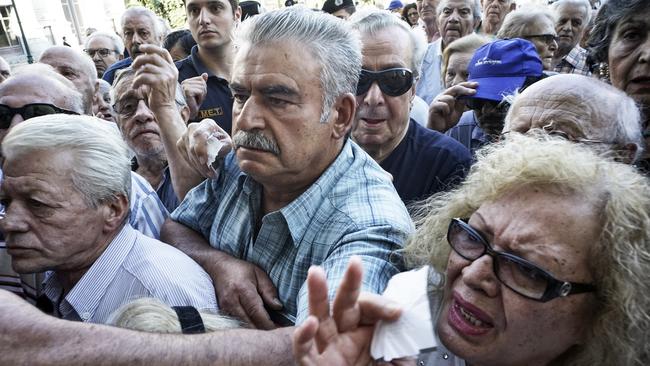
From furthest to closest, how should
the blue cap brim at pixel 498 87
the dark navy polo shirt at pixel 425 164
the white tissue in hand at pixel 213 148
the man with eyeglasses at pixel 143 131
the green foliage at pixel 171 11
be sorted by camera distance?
the green foliage at pixel 171 11
the man with eyeglasses at pixel 143 131
the blue cap brim at pixel 498 87
the dark navy polo shirt at pixel 425 164
the white tissue in hand at pixel 213 148

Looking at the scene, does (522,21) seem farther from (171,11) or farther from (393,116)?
(171,11)

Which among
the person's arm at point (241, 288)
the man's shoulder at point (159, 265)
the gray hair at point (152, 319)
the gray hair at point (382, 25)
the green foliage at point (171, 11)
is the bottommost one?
the green foliage at point (171, 11)

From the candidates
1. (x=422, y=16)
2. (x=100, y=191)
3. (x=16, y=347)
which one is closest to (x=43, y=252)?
(x=100, y=191)

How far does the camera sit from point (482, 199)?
165 centimetres

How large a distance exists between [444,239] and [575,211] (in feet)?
1.58

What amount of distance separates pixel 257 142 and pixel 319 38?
456mm

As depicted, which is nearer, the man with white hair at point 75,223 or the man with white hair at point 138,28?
the man with white hair at point 75,223

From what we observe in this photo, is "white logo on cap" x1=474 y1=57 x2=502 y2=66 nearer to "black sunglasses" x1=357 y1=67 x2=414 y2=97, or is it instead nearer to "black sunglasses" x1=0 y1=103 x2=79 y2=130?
"black sunglasses" x1=357 y1=67 x2=414 y2=97

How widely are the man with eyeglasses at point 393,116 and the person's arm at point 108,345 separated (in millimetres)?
1488

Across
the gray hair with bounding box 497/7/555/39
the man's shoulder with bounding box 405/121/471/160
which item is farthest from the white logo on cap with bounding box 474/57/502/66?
the gray hair with bounding box 497/7/555/39

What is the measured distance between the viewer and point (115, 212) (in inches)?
81.7

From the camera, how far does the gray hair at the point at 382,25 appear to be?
2.84 m

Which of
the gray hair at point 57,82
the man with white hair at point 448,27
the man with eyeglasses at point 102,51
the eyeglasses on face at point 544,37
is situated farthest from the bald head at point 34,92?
the man with eyeglasses at point 102,51

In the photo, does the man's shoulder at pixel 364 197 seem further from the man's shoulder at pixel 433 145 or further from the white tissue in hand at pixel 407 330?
the man's shoulder at pixel 433 145
